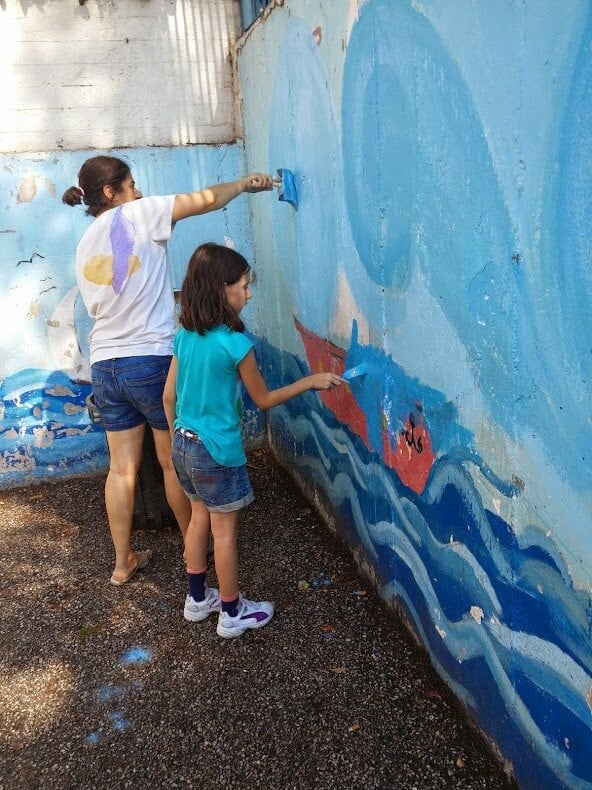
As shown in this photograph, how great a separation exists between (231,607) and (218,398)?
92 cm

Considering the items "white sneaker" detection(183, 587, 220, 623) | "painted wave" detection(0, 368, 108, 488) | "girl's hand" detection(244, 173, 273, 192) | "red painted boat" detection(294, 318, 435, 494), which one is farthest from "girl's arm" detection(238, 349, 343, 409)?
"painted wave" detection(0, 368, 108, 488)

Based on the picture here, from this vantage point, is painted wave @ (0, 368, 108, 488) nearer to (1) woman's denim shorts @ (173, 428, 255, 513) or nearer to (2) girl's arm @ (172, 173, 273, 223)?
(2) girl's arm @ (172, 173, 273, 223)

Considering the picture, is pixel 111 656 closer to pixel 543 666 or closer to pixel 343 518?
pixel 343 518

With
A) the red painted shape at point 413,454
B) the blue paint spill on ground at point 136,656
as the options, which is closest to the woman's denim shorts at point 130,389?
the blue paint spill on ground at point 136,656

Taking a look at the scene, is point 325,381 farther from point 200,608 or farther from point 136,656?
point 136,656

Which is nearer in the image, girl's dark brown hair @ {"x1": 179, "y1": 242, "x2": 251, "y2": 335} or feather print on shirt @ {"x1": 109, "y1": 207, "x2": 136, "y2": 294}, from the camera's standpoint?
girl's dark brown hair @ {"x1": 179, "y1": 242, "x2": 251, "y2": 335}

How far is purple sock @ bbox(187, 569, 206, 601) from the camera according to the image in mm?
3004

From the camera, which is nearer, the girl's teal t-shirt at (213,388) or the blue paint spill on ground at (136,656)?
the girl's teal t-shirt at (213,388)

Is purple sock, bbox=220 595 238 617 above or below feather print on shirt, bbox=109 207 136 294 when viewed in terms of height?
below

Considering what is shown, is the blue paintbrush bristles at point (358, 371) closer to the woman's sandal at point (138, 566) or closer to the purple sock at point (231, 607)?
the purple sock at point (231, 607)

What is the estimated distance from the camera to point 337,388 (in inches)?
126

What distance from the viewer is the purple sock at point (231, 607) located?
2.88m

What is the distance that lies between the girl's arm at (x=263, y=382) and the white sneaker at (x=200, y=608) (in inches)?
38.9

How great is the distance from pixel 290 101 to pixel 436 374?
1.93 m
